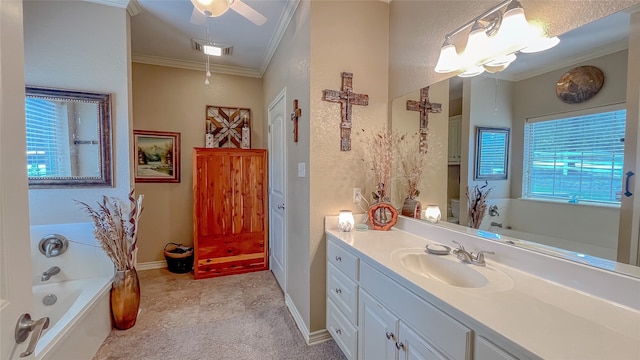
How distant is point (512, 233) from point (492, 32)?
1029 mm

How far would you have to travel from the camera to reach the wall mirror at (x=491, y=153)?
138 centimetres

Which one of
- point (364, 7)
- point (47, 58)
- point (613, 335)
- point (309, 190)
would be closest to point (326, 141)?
point (309, 190)

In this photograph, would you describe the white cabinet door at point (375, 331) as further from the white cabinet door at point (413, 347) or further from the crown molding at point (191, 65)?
the crown molding at point (191, 65)

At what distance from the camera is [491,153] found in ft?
4.79

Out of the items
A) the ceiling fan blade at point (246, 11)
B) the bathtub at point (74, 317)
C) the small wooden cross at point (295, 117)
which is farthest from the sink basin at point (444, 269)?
the bathtub at point (74, 317)

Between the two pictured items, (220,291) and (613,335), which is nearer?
(613,335)

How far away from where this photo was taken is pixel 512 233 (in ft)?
4.37

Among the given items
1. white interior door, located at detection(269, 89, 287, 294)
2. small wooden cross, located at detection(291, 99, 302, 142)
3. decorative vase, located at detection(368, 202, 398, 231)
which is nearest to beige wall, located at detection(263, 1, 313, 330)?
small wooden cross, located at detection(291, 99, 302, 142)

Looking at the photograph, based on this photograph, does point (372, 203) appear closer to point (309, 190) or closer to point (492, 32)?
point (309, 190)

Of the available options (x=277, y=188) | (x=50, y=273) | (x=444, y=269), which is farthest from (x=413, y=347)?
(x=50, y=273)

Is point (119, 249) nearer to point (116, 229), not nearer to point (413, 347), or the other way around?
point (116, 229)

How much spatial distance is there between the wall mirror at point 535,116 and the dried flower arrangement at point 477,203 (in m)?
0.04

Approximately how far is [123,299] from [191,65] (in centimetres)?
280

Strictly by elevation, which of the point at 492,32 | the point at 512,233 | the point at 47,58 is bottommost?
the point at 512,233
